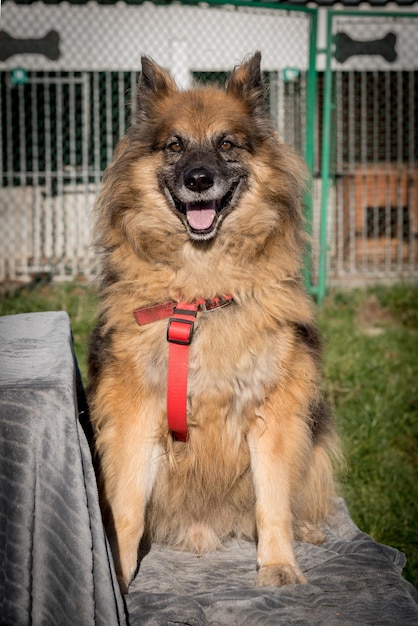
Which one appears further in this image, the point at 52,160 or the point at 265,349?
the point at 52,160

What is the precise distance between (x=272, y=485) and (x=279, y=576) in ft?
1.08

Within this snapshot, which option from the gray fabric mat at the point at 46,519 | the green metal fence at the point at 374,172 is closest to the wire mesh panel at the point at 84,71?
the green metal fence at the point at 374,172

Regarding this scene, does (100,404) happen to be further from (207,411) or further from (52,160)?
(52,160)

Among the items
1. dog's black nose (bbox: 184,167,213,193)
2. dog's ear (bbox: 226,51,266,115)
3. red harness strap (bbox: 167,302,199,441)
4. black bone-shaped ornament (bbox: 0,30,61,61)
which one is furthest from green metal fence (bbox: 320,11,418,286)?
red harness strap (bbox: 167,302,199,441)

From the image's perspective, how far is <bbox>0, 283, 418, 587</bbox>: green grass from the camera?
13.3 feet

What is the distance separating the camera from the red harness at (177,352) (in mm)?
2641

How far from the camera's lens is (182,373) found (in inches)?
104

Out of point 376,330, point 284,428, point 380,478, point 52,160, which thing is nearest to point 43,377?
point 284,428

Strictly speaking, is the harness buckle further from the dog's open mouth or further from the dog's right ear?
the dog's right ear

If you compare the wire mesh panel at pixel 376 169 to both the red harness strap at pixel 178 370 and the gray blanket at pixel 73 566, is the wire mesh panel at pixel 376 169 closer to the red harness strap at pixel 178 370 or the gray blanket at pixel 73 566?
the red harness strap at pixel 178 370

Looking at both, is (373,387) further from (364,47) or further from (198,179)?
(364,47)

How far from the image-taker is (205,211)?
3.00 m

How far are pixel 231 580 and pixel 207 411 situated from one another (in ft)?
2.10

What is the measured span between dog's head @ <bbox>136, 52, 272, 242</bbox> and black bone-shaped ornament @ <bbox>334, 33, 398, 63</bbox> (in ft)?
14.9
